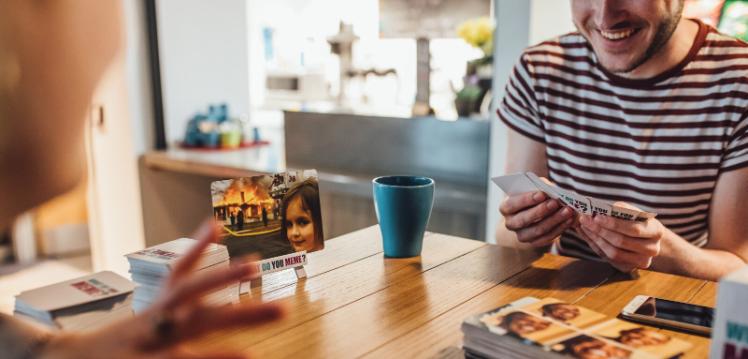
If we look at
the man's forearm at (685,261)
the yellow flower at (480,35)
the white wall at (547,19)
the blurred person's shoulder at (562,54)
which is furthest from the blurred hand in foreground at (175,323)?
the yellow flower at (480,35)

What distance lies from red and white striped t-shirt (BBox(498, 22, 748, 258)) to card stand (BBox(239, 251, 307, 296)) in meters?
0.65

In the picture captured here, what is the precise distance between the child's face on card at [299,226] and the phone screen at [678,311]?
0.50 meters

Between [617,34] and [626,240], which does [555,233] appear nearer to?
[626,240]

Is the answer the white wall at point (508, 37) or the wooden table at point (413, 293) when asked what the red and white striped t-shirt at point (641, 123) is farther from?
the white wall at point (508, 37)

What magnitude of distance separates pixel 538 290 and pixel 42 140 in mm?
733

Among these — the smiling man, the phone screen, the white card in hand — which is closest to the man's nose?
the smiling man

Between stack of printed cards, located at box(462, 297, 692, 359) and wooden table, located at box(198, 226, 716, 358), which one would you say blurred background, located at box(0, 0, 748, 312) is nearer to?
wooden table, located at box(198, 226, 716, 358)

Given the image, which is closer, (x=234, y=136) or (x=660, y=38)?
(x=660, y=38)

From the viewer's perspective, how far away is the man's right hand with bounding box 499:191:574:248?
104cm

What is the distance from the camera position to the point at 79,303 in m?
0.74

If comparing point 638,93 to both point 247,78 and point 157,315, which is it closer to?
point 157,315

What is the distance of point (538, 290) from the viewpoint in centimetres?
91

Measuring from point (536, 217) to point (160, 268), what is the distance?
0.61m

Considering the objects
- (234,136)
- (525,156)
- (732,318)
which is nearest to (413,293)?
(732,318)
